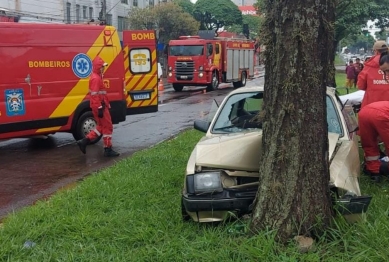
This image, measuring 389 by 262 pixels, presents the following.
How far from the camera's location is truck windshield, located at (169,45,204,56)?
1022 inches

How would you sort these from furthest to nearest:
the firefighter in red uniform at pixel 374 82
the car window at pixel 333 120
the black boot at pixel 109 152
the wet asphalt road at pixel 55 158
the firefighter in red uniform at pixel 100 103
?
the black boot at pixel 109 152, the firefighter in red uniform at pixel 100 103, the wet asphalt road at pixel 55 158, the firefighter in red uniform at pixel 374 82, the car window at pixel 333 120

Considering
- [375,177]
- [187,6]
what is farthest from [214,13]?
[375,177]

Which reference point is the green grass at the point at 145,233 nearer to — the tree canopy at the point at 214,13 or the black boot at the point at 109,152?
the black boot at the point at 109,152

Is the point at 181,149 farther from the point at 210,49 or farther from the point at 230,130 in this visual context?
the point at 210,49

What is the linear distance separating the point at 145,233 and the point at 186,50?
22447 millimetres

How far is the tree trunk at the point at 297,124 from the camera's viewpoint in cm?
392

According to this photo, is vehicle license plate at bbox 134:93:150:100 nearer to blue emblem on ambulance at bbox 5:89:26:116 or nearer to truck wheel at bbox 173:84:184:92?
blue emblem on ambulance at bbox 5:89:26:116

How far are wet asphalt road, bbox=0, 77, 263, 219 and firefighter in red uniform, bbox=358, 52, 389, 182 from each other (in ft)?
12.8

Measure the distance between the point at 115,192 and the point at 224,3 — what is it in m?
51.9

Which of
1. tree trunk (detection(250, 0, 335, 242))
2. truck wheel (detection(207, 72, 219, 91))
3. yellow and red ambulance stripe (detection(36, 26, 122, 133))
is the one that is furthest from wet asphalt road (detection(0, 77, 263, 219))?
truck wheel (detection(207, 72, 219, 91))

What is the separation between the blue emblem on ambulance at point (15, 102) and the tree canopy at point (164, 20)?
30287 millimetres

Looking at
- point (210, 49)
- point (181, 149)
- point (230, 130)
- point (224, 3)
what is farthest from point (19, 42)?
point (224, 3)

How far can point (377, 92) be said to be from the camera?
6.40m

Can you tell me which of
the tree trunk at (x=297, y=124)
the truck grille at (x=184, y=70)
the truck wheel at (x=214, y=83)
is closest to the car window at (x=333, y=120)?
the tree trunk at (x=297, y=124)
